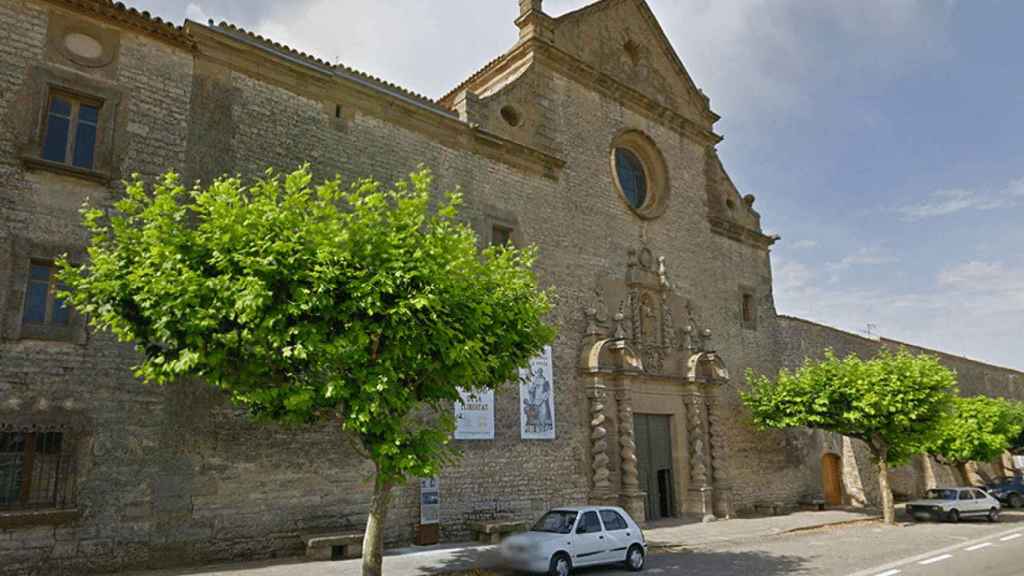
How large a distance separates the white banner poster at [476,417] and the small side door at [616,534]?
380cm

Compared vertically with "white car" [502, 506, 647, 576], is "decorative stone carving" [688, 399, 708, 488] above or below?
above

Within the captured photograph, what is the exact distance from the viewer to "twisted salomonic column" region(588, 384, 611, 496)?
16.4 metres

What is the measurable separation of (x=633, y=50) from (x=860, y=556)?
15.3 m

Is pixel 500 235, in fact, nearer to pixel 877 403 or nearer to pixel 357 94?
pixel 357 94

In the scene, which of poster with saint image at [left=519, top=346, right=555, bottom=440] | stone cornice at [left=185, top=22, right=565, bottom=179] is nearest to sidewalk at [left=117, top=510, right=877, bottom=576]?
poster with saint image at [left=519, top=346, right=555, bottom=440]

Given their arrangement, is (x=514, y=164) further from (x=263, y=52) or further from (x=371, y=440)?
(x=371, y=440)

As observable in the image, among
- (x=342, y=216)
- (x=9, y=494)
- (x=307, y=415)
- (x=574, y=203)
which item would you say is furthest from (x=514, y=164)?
(x=9, y=494)

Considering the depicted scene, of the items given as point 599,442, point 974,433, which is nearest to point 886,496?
point 599,442

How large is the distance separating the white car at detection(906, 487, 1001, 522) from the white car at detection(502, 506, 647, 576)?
13929 mm

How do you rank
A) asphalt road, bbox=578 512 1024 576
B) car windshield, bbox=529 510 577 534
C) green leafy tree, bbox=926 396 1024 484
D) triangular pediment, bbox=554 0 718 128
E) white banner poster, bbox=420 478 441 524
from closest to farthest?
car windshield, bbox=529 510 577 534
asphalt road, bbox=578 512 1024 576
white banner poster, bbox=420 478 441 524
triangular pediment, bbox=554 0 718 128
green leafy tree, bbox=926 396 1024 484

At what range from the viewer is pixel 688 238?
70.1 ft

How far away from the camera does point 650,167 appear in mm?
21453

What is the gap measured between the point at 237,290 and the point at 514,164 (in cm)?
1008

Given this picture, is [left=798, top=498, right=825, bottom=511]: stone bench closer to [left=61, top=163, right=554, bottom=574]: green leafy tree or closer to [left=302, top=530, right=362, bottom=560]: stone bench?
[left=302, top=530, right=362, bottom=560]: stone bench
